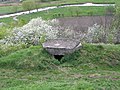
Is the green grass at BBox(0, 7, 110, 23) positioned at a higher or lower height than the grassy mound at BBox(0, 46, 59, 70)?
lower

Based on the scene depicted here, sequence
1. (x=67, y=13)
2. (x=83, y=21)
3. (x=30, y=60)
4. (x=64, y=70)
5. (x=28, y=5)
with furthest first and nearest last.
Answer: (x=28, y=5)
(x=67, y=13)
(x=83, y=21)
(x=30, y=60)
(x=64, y=70)

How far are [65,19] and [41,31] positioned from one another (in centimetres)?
3318

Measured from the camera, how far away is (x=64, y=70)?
17.0 m

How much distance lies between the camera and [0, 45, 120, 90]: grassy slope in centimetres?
1449

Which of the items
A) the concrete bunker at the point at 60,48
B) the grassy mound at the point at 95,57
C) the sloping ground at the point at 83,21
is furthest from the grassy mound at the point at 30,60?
the sloping ground at the point at 83,21

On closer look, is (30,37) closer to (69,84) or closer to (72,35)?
(72,35)

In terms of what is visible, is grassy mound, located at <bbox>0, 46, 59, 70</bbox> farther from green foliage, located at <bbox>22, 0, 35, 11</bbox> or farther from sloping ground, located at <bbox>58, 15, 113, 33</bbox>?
green foliage, located at <bbox>22, 0, 35, 11</bbox>

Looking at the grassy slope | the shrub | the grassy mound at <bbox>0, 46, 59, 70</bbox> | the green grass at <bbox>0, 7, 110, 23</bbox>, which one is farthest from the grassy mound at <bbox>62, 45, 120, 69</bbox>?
the green grass at <bbox>0, 7, 110, 23</bbox>

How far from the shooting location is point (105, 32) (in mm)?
40438

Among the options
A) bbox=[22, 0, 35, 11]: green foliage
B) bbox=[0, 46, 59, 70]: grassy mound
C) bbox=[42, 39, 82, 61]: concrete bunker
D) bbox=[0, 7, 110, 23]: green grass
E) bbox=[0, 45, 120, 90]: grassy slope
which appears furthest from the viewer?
bbox=[22, 0, 35, 11]: green foliage

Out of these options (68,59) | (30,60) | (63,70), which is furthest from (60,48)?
(30,60)

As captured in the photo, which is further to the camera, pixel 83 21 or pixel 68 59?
pixel 83 21

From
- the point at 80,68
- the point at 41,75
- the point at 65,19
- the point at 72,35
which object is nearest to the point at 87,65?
the point at 80,68

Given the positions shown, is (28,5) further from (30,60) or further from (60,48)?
(30,60)
